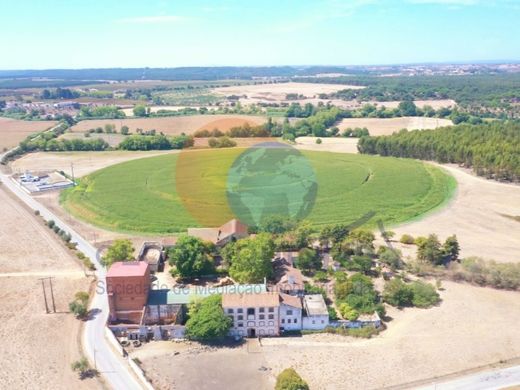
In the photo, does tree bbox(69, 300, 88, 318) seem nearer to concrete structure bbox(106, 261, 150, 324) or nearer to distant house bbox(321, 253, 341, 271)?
concrete structure bbox(106, 261, 150, 324)

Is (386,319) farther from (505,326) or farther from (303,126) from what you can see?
(303,126)

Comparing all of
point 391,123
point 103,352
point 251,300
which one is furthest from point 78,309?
point 391,123

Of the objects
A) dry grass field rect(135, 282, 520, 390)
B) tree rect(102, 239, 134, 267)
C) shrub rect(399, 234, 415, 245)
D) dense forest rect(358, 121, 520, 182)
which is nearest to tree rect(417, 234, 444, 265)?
shrub rect(399, 234, 415, 245)

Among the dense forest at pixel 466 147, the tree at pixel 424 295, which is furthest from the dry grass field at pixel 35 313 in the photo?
Result: the dense forest at pixel 466 147

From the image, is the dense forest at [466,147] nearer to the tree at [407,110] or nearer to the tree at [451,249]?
the tree at [451,249]

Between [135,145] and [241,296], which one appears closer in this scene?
[241,296]

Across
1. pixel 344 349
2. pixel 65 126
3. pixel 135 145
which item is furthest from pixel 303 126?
pixel 344 349
